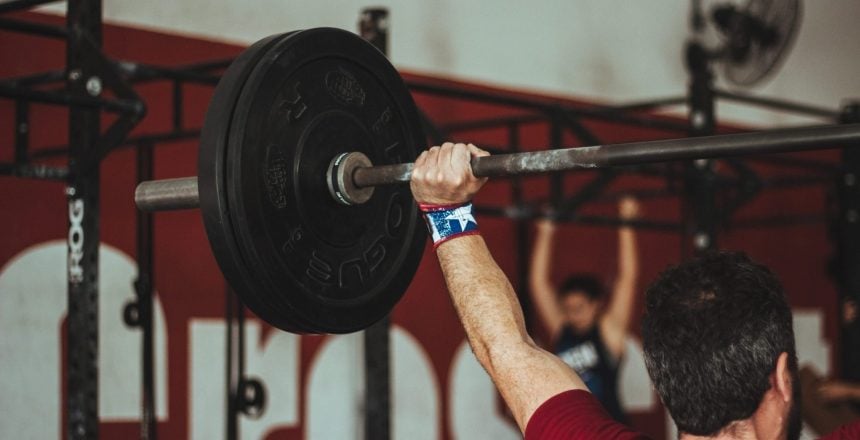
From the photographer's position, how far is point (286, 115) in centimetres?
151

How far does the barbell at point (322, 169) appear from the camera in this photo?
4.60 ft

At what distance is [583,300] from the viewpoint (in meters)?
3.81

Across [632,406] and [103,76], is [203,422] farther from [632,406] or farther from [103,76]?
[632,406]

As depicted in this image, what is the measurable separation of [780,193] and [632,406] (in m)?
1.58

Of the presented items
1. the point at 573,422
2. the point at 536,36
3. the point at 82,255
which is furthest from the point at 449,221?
the point at 536,36

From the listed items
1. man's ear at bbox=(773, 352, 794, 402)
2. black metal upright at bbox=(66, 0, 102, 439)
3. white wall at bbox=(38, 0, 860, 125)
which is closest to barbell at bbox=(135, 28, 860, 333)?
man's ear at bbox=(773, 352, 794, 402)

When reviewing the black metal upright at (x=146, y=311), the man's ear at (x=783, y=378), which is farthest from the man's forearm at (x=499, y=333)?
the black metal upright at (x=146, y=311)

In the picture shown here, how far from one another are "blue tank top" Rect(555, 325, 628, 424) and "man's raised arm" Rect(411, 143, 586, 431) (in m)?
2.35

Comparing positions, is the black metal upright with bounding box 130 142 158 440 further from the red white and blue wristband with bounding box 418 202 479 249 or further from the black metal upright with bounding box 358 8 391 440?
the red white and blue wristband with bounding box 418 202 479 249

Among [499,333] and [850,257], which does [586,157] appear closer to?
[499,333]

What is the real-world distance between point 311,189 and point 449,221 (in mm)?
212

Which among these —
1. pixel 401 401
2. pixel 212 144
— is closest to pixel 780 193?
pixel 401 401

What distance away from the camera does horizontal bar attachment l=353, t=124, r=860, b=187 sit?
1.26 meters

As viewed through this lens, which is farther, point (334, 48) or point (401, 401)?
point (401, 401)
